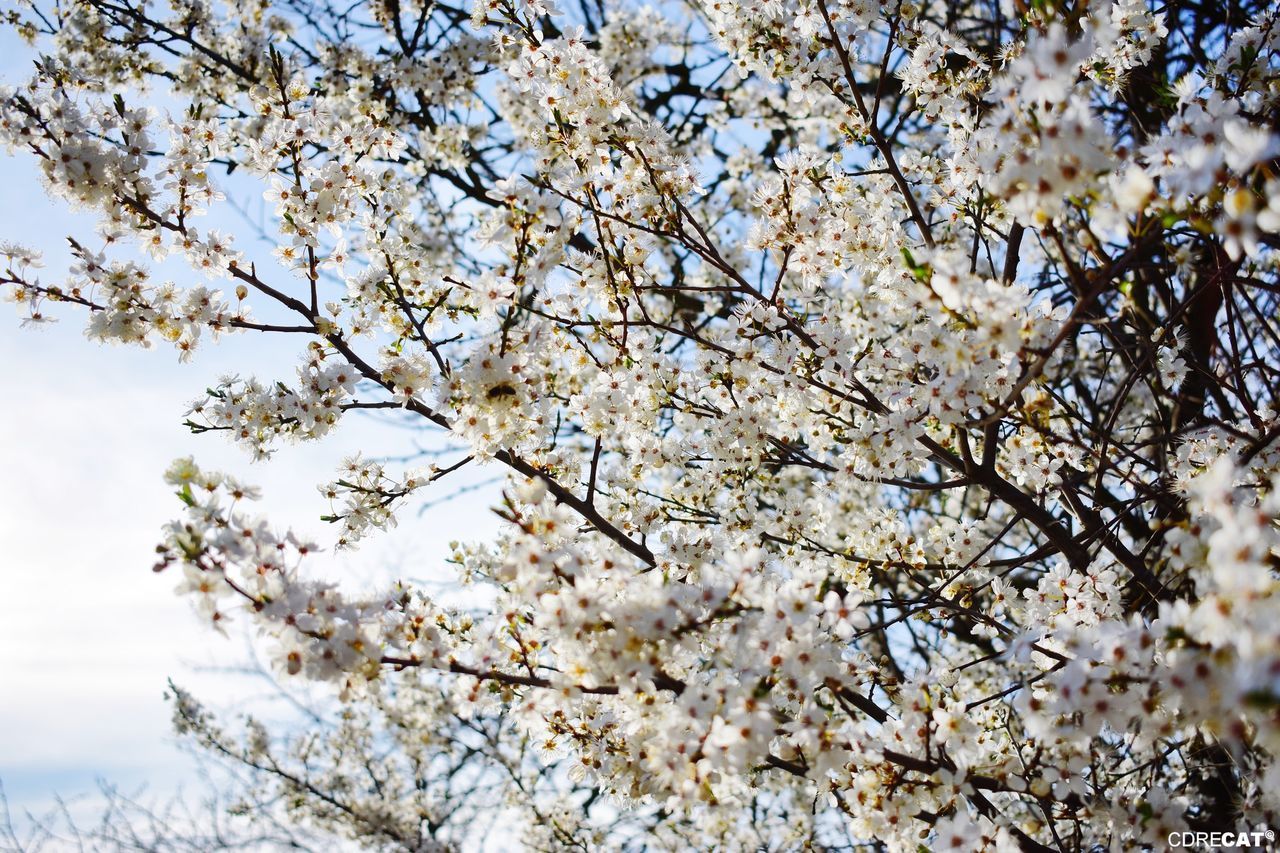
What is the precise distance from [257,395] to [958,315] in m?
2.82

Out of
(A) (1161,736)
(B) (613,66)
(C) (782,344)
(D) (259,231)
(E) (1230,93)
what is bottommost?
(A) (1161,736)

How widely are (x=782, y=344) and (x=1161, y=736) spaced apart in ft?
7.08

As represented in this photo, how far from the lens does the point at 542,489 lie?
2475mm

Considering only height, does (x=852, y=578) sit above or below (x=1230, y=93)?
below

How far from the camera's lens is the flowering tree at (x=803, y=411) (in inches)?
83.2

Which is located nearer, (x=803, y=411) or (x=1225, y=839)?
(x=1225, y=839)

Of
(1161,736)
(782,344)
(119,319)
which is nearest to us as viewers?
(1161,736)

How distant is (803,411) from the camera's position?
4.04 metres

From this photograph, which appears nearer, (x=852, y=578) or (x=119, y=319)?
(x=119, y=319)

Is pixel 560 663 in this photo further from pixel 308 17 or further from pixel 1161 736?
pixel 308 17

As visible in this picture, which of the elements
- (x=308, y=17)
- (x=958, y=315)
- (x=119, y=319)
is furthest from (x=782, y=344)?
(x=308, y=17)

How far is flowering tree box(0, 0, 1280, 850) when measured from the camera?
211 centimetres

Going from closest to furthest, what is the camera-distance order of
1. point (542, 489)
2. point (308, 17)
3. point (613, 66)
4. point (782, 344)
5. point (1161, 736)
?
point (1161, 736) < point (542, 489) < point (782, 344) < point (308, 17) < point (613, 66)

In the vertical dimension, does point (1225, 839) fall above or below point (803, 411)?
below
